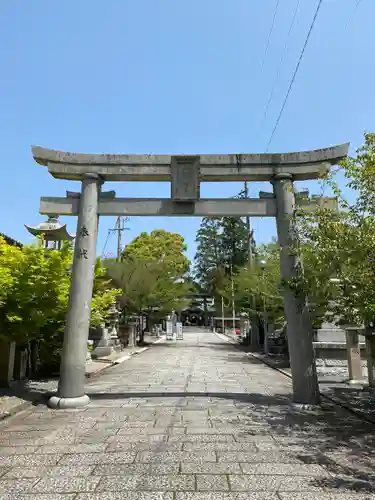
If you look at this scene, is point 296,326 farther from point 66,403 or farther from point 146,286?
point 146,286

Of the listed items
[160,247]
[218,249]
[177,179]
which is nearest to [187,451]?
[177,179]

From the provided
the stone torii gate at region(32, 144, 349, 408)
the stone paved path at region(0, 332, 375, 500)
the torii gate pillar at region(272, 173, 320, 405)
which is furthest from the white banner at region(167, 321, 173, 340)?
the torii gate pillar at region(272, 173, 320, 405)

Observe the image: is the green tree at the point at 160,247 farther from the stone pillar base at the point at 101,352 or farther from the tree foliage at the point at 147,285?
the stone pillar base at the point at 101,352

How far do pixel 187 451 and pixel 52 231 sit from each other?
1319cm

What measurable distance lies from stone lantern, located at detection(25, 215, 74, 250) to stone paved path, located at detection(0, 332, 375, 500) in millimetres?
9262

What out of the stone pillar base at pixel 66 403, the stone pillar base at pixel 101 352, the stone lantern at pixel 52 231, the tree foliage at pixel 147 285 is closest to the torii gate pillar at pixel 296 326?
the stone pillar base at pixel 66 403

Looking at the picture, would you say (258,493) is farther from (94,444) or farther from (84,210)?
(84,210)

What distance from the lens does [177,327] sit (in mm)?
36969

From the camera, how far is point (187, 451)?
202 inches

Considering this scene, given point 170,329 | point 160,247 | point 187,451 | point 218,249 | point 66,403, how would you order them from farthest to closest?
point 218,249, point 160,247, point 170,329, point 66,403, point 187,451

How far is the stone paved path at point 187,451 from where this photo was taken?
395cm

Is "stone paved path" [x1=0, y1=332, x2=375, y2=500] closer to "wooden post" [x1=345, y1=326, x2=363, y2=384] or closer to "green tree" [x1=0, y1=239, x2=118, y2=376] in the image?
"green tree" [x1=0, y1=239, x2=118, y2=376]

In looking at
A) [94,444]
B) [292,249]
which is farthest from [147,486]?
[292,249]

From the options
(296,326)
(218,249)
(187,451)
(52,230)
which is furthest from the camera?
(218,249)
